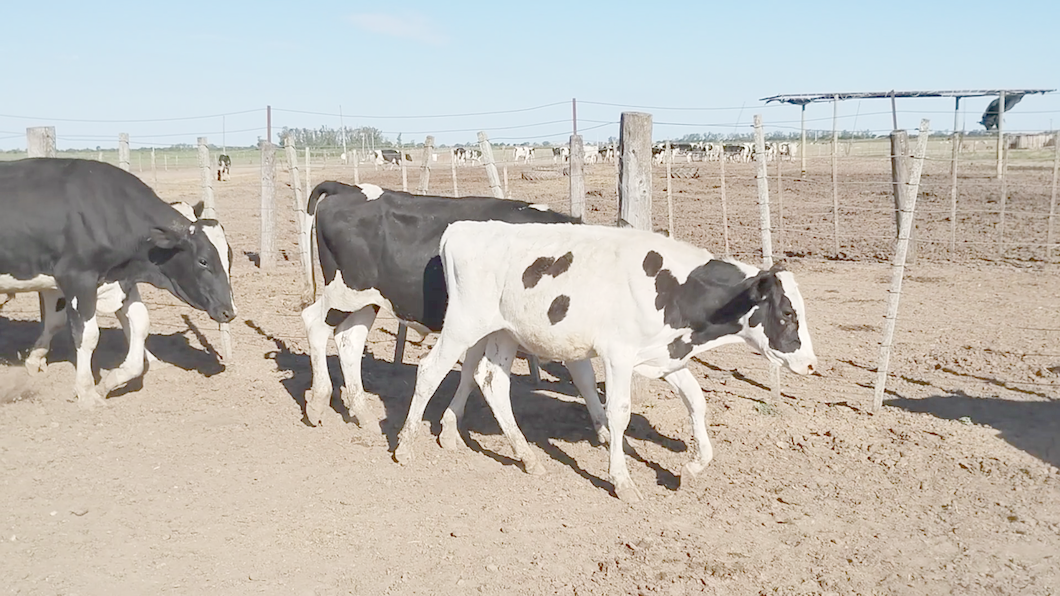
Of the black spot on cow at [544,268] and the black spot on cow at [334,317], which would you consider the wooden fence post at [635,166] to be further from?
the black spot on cow at [334,317]

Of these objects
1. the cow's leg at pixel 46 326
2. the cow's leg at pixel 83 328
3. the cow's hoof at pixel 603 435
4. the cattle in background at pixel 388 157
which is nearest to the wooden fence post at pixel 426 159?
the cow's leg at pixel 46 326

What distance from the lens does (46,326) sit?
29.0 feet

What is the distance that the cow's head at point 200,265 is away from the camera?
26.9ft

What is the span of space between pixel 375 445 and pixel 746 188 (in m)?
22.0

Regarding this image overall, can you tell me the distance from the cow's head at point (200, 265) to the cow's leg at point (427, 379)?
96.1 inches

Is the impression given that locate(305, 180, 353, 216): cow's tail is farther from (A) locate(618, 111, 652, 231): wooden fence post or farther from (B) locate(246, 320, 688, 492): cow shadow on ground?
(A) locate(618, 111, 652, 231): wooden fence post

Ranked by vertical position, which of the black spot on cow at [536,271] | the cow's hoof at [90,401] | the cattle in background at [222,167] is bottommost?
the cow's hoof at [90,401]

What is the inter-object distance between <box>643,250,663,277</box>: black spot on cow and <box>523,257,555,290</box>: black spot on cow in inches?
23.7

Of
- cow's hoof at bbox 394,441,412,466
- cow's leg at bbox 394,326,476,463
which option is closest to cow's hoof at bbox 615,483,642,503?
cow's leg at bbox 394,326,476,463

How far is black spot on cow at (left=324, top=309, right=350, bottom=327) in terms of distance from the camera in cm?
770

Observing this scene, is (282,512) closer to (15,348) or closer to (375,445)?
(375,445)

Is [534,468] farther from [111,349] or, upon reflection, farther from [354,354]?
[111,349]

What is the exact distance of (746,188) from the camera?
1077 inches

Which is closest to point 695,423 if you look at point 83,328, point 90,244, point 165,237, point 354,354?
point 354,354
